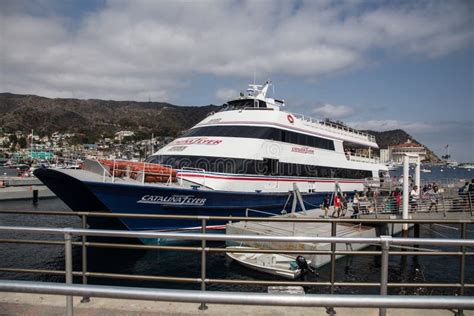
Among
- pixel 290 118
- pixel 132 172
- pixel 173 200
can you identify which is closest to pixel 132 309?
pixel 173 200

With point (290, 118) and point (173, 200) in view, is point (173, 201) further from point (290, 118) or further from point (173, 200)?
point (290, 118)

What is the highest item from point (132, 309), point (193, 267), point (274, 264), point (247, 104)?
point (247, 104)

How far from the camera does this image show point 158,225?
13234mm

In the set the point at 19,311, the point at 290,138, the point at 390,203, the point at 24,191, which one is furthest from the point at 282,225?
the point at 24,191

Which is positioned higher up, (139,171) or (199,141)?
(199,141)

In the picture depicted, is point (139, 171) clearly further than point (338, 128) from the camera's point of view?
No

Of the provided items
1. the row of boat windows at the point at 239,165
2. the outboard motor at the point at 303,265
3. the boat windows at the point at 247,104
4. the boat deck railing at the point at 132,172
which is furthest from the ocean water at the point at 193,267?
the boat windows at the point at 247,104

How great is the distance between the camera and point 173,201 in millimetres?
12992

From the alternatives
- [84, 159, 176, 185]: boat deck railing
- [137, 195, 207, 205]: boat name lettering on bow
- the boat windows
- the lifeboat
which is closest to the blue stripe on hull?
[137, 195, 207, 205]: boat name lettering on bow

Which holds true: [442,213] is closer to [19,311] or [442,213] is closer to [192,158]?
[192,158]

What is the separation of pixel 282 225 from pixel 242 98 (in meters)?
7.26

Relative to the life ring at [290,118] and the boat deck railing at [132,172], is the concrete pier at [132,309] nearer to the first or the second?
the boat deck railing at [132,172]

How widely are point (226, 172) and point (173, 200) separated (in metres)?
2.93

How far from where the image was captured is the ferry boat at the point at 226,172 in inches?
481
